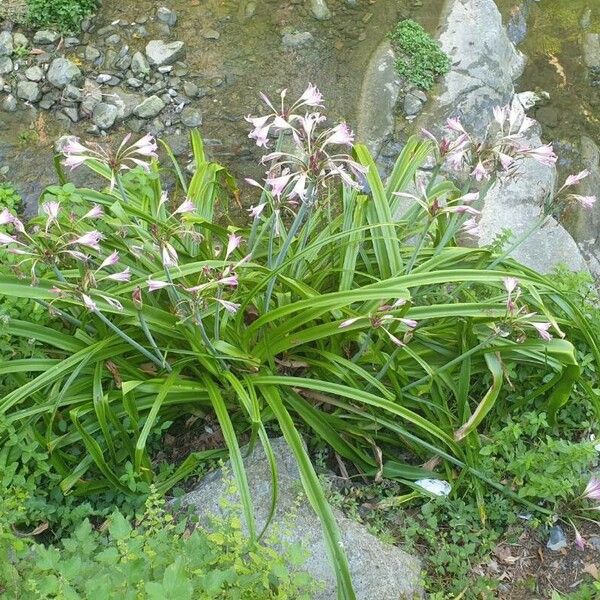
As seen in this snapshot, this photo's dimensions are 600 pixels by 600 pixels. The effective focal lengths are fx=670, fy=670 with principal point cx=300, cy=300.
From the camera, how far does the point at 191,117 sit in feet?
14.1

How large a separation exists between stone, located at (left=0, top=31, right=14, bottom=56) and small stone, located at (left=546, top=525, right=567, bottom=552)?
425 cm

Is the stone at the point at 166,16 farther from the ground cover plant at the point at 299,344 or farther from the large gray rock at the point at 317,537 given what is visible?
the large gray rock at the point at 317,537

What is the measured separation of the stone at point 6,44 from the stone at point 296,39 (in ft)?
5.88

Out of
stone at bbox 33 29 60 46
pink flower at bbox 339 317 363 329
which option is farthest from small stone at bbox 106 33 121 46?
pink flower at bbox 339 317 363 329

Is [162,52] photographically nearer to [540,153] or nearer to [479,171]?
[479,171]

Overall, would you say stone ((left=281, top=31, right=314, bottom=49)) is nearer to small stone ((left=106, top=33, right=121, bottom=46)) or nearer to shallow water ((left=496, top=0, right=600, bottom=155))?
small stone ((left=106, top=33, right=121, bottom=46))

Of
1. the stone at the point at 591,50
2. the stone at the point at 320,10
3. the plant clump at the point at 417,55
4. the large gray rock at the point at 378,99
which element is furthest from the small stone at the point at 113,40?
the stone at the point at 591,50

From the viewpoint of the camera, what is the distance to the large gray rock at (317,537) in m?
2.50

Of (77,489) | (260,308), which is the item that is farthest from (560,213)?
(77,489)

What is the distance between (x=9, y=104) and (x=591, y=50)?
4.50 metres

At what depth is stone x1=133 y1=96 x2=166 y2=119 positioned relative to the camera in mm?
4277

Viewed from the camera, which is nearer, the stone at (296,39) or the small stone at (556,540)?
the small stone at (556,540)

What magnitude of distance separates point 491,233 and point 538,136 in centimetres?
121

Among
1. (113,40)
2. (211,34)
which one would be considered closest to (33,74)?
(113,40)
